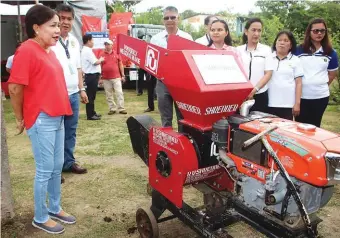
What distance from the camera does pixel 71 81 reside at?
3814 millimetres

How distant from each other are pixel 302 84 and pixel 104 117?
467cm

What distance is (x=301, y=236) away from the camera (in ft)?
7.01

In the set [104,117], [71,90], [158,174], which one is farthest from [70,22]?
[104,117]

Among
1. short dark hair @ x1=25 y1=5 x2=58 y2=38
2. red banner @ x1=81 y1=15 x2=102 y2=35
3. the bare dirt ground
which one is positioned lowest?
the bare dirt ground

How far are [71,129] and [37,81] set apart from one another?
151 cm

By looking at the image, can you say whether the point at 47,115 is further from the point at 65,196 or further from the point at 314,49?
the point at 314,49

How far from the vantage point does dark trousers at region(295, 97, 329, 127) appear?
4.14 m

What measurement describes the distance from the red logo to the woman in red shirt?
0.72 metres

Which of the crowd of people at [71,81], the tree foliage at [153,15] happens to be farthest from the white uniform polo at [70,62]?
the tree foliage at [153,15]

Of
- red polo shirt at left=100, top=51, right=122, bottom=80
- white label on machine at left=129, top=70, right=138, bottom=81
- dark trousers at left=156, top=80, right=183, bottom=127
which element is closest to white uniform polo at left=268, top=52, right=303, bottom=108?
dark trousers at left=156, top=80, right=183, bottom=127

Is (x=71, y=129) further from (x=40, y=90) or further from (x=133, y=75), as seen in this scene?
(x=133, y=75)

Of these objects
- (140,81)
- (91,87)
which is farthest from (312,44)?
(140,81)

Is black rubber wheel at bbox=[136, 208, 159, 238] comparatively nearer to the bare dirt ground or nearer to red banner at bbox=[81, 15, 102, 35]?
the bare dirt ground

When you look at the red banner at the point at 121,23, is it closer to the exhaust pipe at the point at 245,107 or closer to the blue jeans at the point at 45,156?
the blue jeans at the point at 45,156
